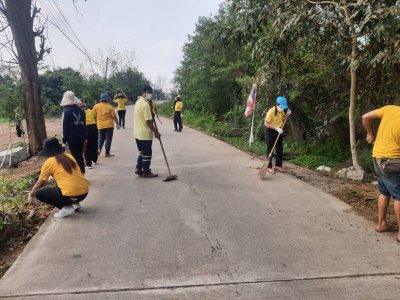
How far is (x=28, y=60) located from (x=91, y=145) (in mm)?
3774

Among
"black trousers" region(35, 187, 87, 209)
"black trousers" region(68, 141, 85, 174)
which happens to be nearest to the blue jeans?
"black trousers" region(68, 141, 85, 174)

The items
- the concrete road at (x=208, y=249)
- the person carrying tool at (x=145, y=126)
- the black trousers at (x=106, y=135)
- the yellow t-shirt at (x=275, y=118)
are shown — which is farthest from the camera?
the black trousers at (x=106, y=135)

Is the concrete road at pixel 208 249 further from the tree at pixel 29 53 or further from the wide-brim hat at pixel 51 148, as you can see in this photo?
the tree at pixel 29 53

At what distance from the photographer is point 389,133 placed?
4.46 metres

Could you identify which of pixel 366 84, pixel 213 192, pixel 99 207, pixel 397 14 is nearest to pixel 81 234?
pixel 99 207

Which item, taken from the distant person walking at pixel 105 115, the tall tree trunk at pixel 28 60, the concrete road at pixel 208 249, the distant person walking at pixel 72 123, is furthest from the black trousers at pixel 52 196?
the tall tree trunk at pixel 28 60

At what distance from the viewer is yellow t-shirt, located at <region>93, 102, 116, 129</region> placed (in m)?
9.68

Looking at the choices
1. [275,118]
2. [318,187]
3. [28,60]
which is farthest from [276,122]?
[28,60]

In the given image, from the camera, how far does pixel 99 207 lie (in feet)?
19.4

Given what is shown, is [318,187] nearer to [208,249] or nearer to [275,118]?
[275,118]

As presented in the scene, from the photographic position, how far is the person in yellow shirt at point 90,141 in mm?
8844

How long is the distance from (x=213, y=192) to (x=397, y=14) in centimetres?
373

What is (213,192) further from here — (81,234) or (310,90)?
(310,90)

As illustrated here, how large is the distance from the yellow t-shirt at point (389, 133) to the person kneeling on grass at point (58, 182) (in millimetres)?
3879
